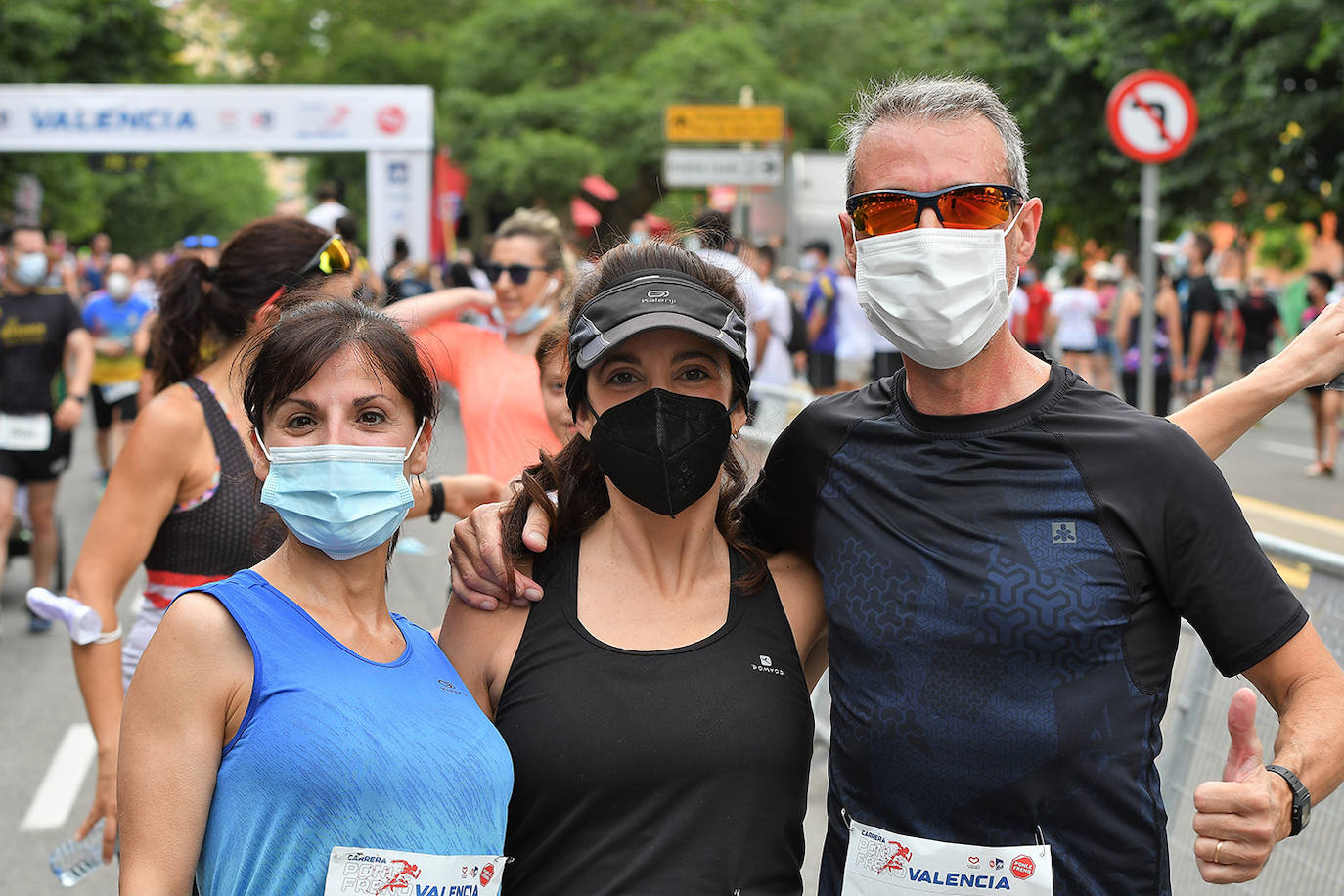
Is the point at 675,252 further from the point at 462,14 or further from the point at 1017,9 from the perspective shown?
the point at 462,14

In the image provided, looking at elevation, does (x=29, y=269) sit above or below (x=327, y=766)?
above

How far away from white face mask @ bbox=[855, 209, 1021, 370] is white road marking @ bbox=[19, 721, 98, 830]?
3881 mm

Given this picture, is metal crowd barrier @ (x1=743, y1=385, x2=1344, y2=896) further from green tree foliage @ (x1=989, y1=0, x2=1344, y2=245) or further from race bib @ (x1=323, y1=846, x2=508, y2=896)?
green tree foliage @ (x1=989, y1=0, x2=1344, y2=245)

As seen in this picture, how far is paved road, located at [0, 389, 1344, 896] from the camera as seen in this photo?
206 inches

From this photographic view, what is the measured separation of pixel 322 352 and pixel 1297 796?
→ 1.61m

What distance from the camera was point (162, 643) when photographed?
2031 mm

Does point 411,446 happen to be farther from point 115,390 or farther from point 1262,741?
point 115,390

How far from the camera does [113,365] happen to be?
12.3 m

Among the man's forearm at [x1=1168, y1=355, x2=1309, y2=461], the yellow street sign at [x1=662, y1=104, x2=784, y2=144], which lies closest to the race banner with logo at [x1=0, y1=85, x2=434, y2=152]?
the yellow street sign at [x1=662, y1=104, x2=784, y2=144]

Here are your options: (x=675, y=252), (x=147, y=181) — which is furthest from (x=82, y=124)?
(x=147, y=181)

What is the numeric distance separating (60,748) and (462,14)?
40.4 meters

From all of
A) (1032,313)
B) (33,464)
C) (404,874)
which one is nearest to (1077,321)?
(1032,313)

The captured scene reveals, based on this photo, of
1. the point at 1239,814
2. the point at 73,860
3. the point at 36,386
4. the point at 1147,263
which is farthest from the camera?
the point at 1147,263

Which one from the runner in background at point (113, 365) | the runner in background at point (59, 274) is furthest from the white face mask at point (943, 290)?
the runner in background at point (113, 365)
